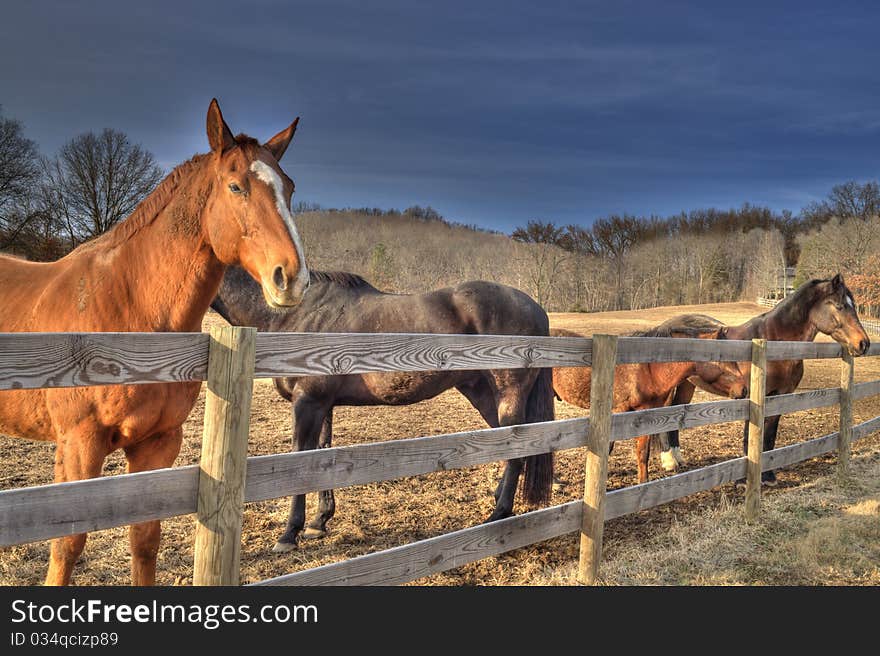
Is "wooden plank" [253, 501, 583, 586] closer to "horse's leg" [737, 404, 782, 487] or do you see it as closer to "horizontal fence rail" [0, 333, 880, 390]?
"horizontal fence rail" [0, 333, 880, 390]

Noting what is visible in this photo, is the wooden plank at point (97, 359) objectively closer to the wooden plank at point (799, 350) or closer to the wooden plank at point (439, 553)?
the wooden plank at point (439, 553)

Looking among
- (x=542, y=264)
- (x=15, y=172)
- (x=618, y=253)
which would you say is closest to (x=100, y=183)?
(x=15, y=172)

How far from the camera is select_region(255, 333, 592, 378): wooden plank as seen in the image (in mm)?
2338

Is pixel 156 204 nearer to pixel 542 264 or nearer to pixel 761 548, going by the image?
pixel 761 548

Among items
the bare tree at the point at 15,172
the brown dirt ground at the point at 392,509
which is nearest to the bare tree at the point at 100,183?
the bare tree at the point at 15,172

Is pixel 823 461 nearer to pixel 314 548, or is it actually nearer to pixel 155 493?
pixel 314 548

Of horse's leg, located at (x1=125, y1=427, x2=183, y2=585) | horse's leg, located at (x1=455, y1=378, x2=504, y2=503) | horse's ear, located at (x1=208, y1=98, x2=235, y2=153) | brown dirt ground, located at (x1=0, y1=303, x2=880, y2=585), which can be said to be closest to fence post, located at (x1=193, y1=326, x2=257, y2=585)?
horse's leg, located at (x1=125, y1=427, x2=183, y2=585)

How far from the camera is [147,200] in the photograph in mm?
3129

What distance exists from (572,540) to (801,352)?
3.37 meters

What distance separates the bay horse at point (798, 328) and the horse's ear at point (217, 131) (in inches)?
244

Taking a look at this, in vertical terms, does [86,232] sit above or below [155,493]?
above

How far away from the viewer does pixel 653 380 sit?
6914mm

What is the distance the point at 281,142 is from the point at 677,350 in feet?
10.5
